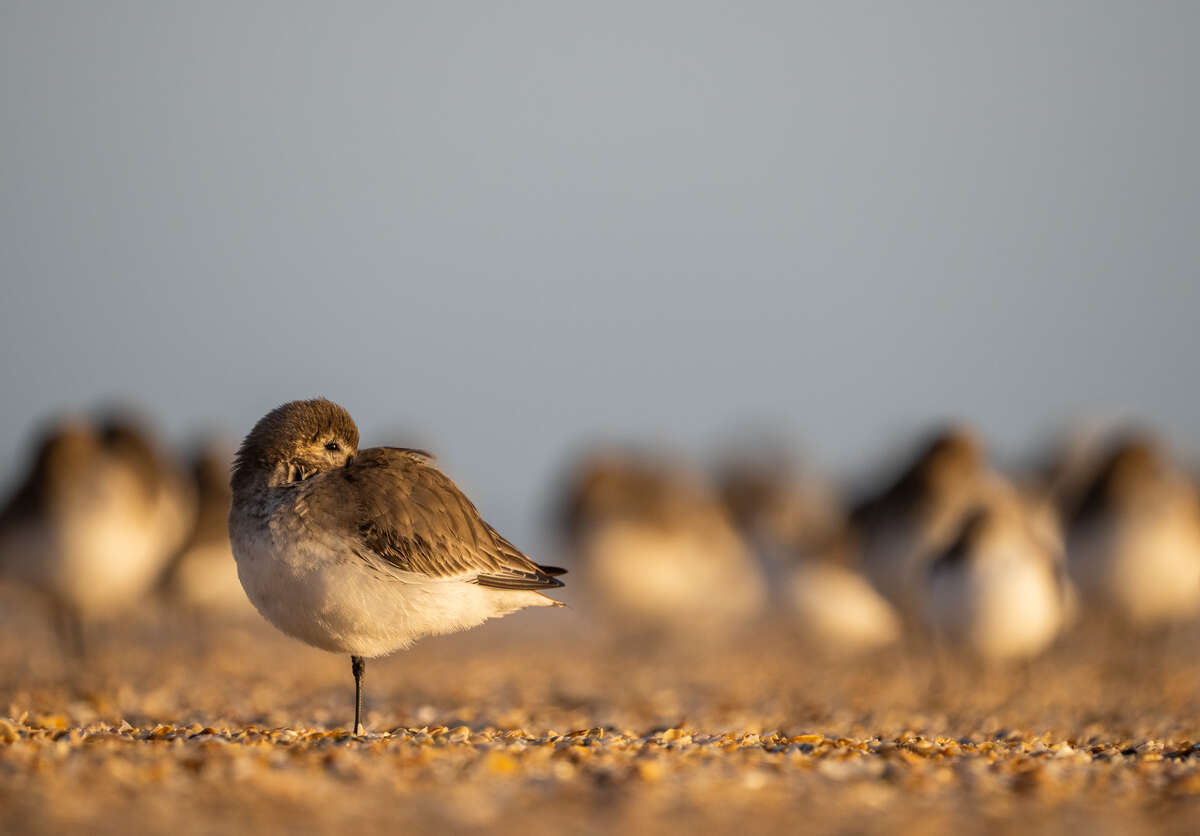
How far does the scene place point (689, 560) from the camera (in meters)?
19.2

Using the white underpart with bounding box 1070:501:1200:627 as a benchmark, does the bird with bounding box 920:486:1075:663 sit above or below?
below

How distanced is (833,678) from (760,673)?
93 centimetres

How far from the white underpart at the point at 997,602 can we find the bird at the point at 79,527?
799 centimetres

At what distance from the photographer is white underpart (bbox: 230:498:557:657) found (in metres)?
6.81

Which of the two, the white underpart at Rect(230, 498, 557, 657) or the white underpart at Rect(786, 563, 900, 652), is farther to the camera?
the white underpart at Rect(786, 563, 900, 652)

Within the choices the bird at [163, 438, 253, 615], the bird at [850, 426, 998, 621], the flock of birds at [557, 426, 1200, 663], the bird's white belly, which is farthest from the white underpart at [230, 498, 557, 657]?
the bird at [850, 426, 998, 621]

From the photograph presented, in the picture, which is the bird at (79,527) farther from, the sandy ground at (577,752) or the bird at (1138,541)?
the bird at (1138,541)

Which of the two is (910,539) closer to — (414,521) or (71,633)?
(71,633)

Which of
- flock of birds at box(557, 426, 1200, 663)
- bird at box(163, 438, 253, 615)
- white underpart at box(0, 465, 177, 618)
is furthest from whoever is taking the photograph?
bird at box(163, 438, 253, 615)

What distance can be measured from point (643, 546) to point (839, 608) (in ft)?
10.4

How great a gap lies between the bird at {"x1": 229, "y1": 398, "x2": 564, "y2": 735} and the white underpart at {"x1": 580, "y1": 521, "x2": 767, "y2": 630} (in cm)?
1035

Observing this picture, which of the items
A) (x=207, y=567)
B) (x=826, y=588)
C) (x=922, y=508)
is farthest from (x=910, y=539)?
(x=207, y=567)

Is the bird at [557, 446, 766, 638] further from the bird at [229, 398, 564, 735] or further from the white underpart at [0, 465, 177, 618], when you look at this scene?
the bird at [229, 398, 564, 735]

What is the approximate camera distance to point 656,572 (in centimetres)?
1858
